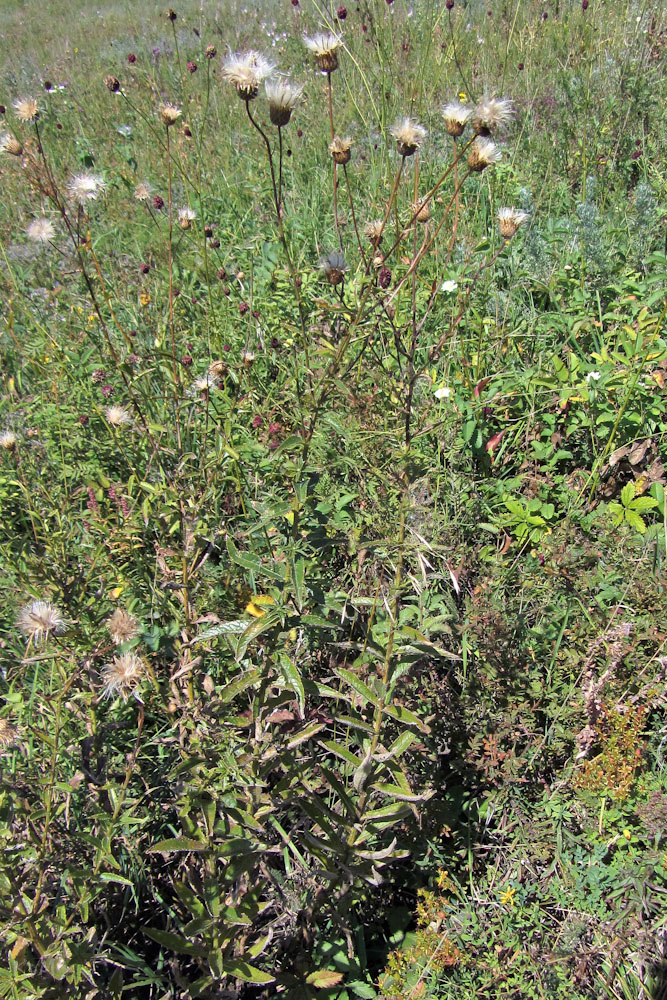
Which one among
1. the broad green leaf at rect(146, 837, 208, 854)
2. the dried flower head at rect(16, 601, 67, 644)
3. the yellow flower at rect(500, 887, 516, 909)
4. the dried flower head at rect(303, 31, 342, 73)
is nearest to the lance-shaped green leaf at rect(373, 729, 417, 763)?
the broad green leaf at rect(146, 837, 208, 854)

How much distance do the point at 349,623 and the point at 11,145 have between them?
62.0 inches

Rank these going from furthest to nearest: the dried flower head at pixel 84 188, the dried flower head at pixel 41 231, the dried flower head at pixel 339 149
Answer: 1. the dried flower head at pixel 41 231
2. the dried flower head at pixel 84 188
3. the dried flower head at pixel 339 149

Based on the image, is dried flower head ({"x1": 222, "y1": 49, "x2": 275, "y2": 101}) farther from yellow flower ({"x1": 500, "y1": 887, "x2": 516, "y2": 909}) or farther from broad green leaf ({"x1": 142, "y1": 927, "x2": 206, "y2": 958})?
yellow flower ({"x1": 500, "y1": 887, "x2": 516, "y2": 909})

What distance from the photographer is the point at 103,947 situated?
150 cm

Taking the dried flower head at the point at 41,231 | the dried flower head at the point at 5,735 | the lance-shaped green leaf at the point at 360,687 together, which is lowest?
the dried flower head at the point at 5,735

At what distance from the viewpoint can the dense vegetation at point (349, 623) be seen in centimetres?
137

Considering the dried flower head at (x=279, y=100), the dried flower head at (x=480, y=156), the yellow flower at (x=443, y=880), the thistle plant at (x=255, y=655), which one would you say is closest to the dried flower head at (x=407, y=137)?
the thistle plant at (x=255, y=655)

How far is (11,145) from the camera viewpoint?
1752mm

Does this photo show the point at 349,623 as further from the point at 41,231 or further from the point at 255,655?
the point at 41,231

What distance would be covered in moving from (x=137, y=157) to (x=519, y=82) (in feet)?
8.99

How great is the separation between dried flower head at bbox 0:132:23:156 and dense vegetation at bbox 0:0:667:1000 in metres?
0.01

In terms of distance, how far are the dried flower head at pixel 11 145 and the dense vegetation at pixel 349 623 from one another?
0.01 m

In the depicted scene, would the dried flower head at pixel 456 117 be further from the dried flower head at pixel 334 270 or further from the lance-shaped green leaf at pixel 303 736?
the lance-shaped green leaf at pixel 303 736

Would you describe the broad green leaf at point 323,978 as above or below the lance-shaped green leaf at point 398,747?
below
